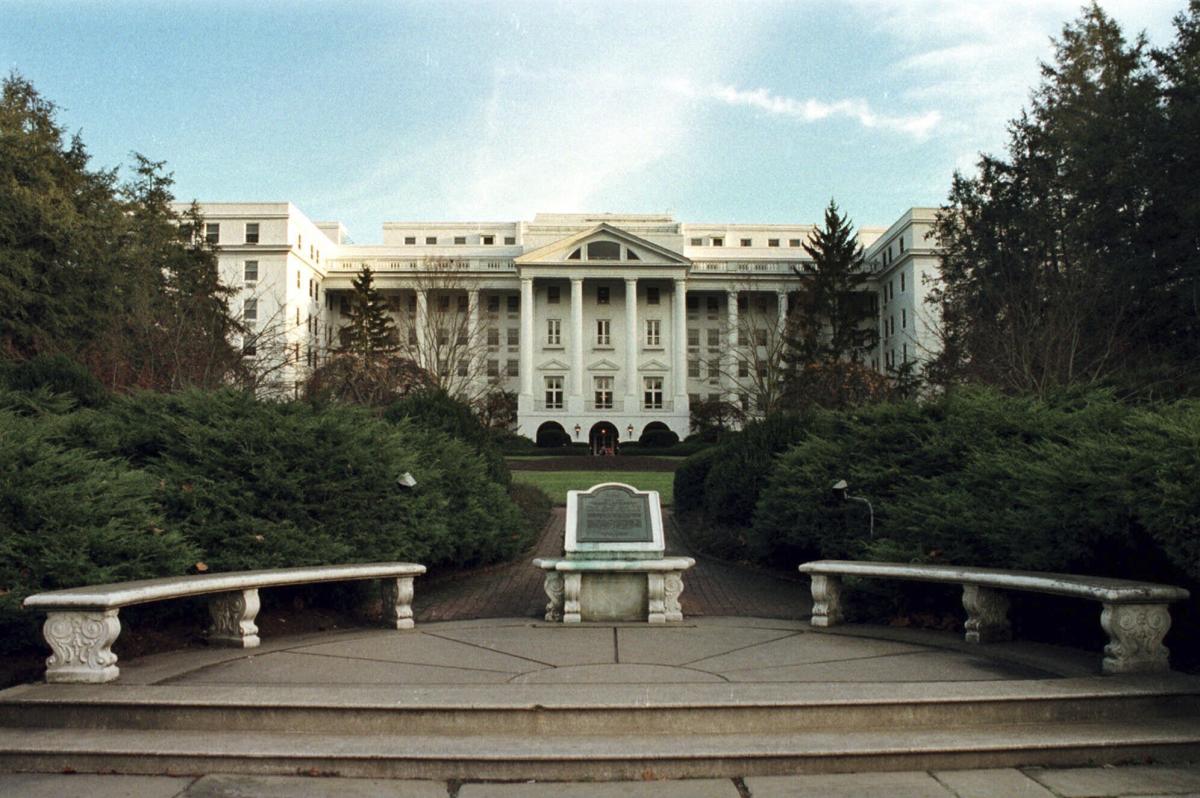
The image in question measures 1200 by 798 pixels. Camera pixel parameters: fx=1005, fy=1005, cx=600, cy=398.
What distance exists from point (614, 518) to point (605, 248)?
68.3 m

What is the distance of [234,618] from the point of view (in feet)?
27.0

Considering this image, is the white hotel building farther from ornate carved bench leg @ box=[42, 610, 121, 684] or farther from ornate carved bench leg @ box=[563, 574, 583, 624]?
ornate carved bench leg @ box=[42, 610, 121, 684]

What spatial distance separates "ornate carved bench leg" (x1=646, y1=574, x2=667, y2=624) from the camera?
32.3 feet

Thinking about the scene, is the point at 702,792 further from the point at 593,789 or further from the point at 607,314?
the point at 607,314

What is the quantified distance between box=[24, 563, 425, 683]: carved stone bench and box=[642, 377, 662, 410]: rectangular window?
229ft

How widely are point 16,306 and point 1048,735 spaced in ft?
106

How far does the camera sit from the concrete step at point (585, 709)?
5562 millimetres

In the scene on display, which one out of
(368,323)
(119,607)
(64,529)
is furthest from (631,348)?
(119,607)

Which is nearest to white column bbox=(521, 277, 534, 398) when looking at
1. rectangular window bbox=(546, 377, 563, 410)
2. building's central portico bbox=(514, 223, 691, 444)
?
building's central portico bbox=(514, 223, 691, 444)

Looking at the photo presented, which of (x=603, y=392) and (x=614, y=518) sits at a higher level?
(x=603, y=392)

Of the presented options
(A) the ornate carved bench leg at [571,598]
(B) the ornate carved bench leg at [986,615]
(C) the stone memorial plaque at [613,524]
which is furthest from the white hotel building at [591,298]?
(B) the ornate carved bench leg at [986,615]

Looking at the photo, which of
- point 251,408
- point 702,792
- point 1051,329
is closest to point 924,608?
point 702,792

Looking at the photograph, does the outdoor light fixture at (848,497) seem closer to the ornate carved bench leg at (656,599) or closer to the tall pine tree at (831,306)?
the ornate carved bench leg at (656,599)

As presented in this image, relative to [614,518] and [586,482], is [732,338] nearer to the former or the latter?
[586,482]
